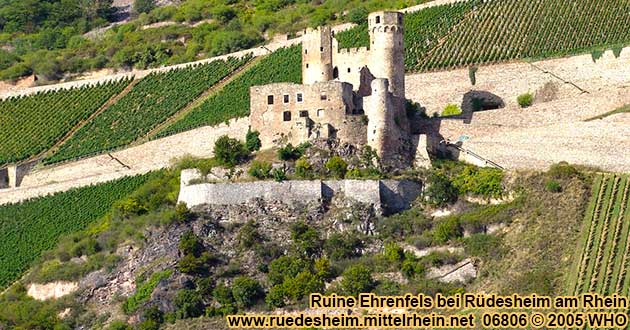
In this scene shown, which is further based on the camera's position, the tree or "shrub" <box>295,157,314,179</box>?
the tree

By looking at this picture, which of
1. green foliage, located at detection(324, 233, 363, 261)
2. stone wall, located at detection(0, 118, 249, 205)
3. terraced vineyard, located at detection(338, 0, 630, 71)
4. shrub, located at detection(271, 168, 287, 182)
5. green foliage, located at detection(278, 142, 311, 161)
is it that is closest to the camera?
green foliage, located at detection(324, 233, 363, 261)

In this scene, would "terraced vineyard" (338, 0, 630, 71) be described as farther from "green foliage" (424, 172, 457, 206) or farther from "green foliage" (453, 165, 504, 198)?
"green foliage" (424, 172, 457, 206)

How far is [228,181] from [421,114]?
389 inches

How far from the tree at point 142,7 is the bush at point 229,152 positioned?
161 ft

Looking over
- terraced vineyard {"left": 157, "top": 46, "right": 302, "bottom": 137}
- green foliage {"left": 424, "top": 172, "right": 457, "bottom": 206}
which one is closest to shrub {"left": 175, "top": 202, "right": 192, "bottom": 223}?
green foliage {"left": 424, "top": 172, "right": 457, "bottom": 206}

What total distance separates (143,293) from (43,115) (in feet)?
86.0

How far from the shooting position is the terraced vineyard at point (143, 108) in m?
71.3

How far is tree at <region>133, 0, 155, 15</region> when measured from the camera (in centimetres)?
10694

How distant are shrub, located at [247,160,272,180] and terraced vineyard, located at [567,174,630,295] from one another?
10714 mm

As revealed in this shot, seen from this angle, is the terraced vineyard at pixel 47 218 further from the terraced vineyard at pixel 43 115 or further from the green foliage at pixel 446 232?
the green foliage at pixel 446 232

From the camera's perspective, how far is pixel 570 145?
56.2 metres

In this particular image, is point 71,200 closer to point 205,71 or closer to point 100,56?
point 205,71

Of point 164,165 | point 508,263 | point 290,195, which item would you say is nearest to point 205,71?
point 164,165

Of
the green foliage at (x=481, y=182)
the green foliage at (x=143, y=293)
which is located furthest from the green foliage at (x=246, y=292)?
the green foliage at (x=481, y=182)
